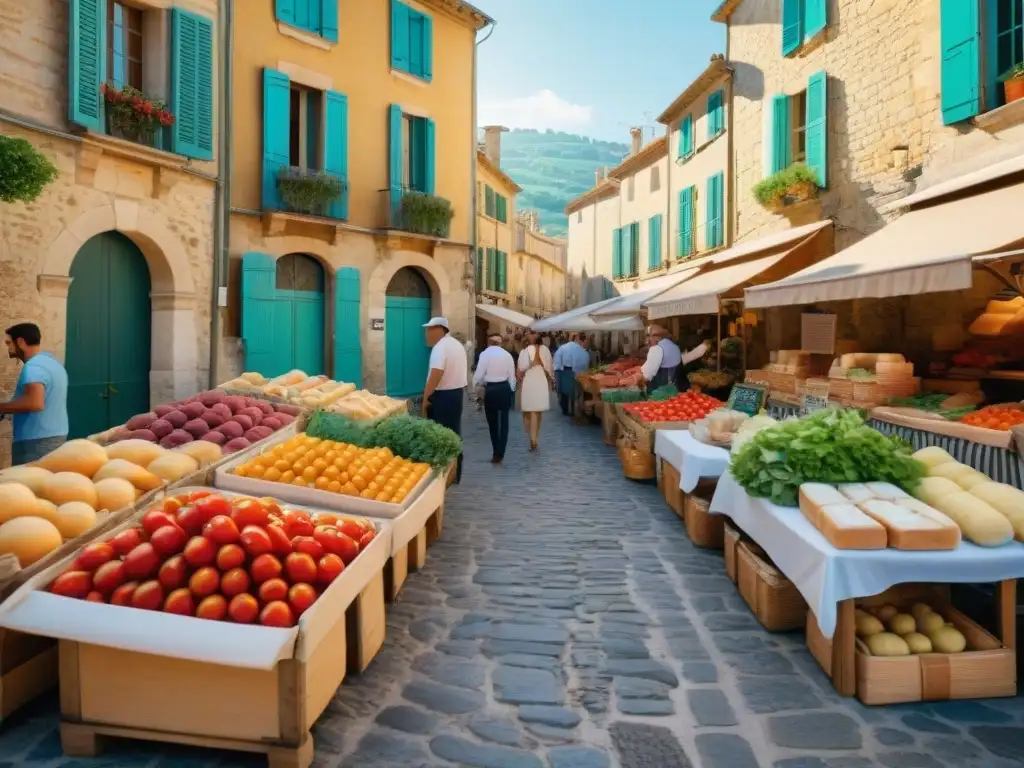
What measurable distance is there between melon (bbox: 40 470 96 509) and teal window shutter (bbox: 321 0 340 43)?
12.0 meters

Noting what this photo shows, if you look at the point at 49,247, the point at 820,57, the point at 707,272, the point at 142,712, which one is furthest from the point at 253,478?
the point at 820,57

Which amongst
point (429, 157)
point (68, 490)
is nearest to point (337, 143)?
point (429, 157)

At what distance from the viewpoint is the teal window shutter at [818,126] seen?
1115 cm

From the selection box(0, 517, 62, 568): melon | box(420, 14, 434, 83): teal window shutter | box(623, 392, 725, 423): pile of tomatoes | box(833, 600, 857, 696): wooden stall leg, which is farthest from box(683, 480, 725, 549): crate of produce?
box(420, 14, 434, 83): teal window shutter

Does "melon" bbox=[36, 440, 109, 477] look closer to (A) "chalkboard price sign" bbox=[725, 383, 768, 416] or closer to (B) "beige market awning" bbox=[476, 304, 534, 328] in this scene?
(A) "chalkboard price sign" bbox=[725, 383, 768, 416]

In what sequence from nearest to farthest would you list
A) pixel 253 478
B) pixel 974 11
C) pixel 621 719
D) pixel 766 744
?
pixel 766 744
pixel 621 719
pixel 253 478
pixel 974 11

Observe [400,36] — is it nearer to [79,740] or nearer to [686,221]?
[686,221]

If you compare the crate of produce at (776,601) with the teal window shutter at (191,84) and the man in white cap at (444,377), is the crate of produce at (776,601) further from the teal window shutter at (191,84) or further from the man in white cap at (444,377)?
the teal window shutter at (191,84)

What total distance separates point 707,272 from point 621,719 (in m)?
10.8

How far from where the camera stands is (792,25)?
1219 centimetres

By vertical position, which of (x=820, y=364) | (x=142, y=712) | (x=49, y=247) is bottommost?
(x=142, y=712)

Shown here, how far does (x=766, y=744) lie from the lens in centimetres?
293

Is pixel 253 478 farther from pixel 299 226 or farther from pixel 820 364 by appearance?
pixel 299 226

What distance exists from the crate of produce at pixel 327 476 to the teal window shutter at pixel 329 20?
10553mm
